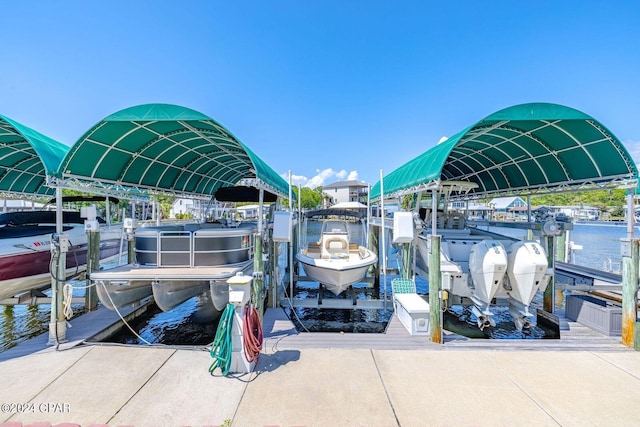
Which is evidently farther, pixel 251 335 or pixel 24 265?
pixel 24 265

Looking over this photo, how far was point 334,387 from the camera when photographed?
383 centimetres

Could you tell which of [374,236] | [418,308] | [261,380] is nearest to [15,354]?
[261,380]

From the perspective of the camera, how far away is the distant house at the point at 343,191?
2982 inches

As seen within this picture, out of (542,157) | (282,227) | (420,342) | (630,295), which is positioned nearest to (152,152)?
(282,227)

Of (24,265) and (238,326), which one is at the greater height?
(24,265)

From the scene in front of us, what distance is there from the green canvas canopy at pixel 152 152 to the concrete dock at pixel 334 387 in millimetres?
3888

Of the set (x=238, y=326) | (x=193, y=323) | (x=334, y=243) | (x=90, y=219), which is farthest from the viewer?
(x=334, y=243)

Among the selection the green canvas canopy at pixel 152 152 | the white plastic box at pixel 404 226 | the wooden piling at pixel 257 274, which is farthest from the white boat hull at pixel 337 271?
the green canvas canopy at pixel 152 152

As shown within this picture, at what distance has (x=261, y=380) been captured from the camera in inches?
158

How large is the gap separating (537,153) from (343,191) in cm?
7105

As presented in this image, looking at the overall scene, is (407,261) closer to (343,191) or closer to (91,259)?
(91,259)

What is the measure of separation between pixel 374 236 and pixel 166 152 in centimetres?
801

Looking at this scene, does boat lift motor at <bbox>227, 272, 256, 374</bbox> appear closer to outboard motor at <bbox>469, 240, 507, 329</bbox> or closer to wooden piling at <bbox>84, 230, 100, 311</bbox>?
wooden piling at <bbox>84, 230, 100, 311</bbox>

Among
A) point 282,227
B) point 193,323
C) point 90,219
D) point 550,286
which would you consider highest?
point 90,219
